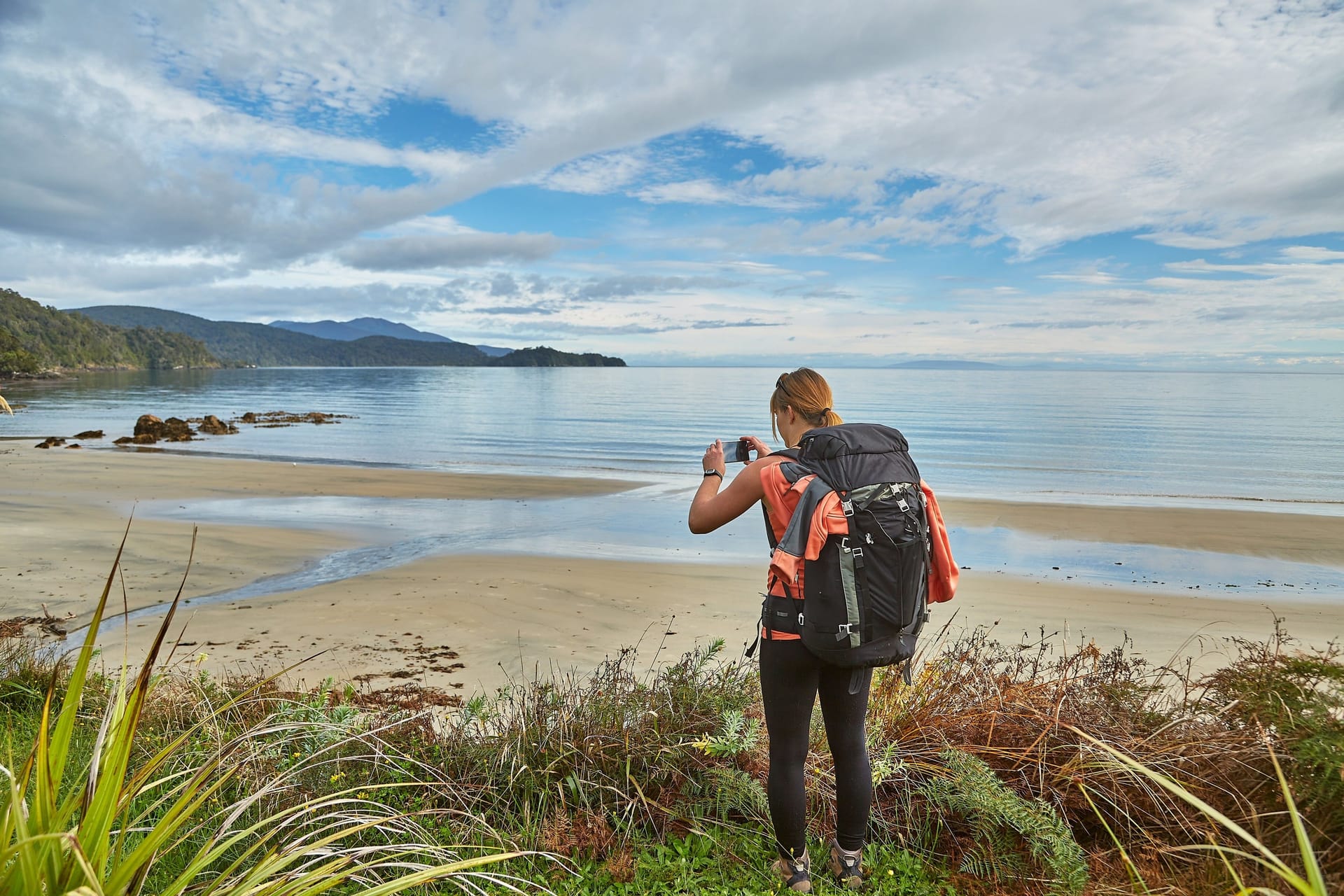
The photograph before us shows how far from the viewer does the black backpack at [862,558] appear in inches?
104

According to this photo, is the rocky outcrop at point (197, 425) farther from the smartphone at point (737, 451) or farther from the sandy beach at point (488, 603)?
the smartphone at point (737, 451)

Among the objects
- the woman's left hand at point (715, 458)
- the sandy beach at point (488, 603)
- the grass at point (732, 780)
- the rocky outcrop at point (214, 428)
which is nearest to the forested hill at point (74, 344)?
the rocky outcrop at point (214, 428)

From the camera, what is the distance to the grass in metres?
2.90

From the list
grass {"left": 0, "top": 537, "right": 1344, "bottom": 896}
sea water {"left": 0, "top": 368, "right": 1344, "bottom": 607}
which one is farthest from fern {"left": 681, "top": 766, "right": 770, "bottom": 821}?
sea water {"left": 0, "top": 368, "right": 1344, "bottom": 607}

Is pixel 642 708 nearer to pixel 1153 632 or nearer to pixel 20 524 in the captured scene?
pixel 1153 632

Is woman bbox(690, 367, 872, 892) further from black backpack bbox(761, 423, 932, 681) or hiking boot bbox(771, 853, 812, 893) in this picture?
black backpack bbox(761, 423, 932, 681)

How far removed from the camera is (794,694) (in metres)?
2.90

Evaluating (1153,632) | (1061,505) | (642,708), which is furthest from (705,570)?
(1061,505)

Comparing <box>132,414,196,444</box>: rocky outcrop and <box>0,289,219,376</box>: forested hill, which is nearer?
<box>132,414,196,444</box>: rocky outcrop

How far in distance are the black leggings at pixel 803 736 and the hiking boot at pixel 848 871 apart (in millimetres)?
41

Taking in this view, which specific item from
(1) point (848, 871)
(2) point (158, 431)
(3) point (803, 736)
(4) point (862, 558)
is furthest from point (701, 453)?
(4) point (862, 558)

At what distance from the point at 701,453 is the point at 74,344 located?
135 metres

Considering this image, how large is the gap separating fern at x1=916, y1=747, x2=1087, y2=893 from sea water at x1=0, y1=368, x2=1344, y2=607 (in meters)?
8.85

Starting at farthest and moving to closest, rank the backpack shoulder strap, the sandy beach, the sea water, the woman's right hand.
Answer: the sea water
the sandy beach
the woman's right hand
the backpack shoulder strap
